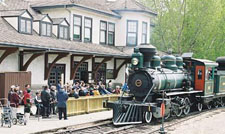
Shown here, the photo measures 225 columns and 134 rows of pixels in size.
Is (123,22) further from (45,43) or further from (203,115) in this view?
(203,115)

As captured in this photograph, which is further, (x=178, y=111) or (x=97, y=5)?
(x=97, y=5)

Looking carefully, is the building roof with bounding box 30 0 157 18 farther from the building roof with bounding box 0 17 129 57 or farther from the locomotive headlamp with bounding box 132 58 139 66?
the locomotive headlamp with bounding box 132 58 139 66

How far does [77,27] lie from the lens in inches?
890

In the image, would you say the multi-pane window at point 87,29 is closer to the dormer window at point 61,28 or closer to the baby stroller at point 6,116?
the dormer window at point 61,28

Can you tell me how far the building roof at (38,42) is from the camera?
16.0m

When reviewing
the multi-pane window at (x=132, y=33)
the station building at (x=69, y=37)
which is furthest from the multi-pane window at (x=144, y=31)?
the multi-pane window at (x=132, y=33)

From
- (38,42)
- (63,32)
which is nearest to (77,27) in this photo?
(63,32)

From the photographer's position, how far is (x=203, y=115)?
640 inches

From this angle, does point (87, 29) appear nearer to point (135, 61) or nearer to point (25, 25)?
point (25, 25)

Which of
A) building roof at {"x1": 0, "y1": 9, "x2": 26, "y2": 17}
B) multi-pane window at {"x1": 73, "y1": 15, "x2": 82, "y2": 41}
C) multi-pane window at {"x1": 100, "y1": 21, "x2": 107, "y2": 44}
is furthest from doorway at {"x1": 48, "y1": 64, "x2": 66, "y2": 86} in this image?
multi-pane window at {"x1": 100, "y1": 21, "x2": 107, "y2": 44}

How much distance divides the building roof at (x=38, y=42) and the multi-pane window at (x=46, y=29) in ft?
1.35

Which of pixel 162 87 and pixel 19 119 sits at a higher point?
pixel 162 87

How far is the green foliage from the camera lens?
30.3 metres

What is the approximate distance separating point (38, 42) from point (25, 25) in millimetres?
1656
